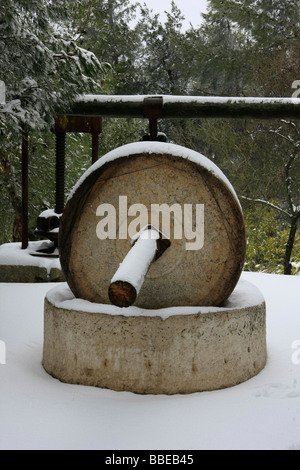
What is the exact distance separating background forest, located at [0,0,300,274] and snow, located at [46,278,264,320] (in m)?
1.52

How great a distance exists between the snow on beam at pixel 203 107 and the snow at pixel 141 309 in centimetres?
149

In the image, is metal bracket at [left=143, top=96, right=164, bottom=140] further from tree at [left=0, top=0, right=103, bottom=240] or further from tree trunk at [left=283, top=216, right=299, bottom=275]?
tree trunk at [left=283, top=216, right=299, bottom=275]

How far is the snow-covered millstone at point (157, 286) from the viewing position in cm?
256

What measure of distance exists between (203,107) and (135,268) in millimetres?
2128

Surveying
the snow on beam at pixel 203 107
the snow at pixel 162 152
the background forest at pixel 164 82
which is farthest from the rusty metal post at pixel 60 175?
the snow at pixel 162 152

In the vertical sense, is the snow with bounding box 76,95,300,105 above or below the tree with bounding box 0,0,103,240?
below

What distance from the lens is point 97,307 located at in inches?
105

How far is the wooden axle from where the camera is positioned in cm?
216

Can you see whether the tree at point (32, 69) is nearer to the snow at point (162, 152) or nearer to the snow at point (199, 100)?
the snow at point (199, 100)

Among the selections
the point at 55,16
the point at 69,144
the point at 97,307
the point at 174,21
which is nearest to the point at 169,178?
the point at 97,307

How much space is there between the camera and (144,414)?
92.4 inches

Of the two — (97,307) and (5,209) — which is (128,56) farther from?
(97,307)

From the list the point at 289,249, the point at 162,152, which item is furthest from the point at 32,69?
the point at 289,249

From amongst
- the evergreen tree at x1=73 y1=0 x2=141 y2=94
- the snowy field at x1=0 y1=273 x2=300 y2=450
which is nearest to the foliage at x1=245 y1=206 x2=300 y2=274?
the snowy field at x1=0 y1=273 x2=300 y2=450
